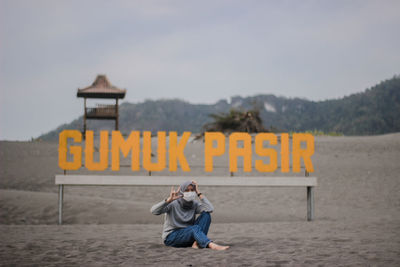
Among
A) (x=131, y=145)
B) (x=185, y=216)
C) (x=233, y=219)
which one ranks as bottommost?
(x=233, y=219)

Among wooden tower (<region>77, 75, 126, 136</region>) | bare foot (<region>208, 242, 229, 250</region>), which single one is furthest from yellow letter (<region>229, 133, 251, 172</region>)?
wooden tower (<region>77, 75, 126, 136</region>)

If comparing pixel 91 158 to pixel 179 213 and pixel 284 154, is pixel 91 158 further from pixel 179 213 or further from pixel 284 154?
pixel 179 213

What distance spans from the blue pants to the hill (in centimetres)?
4518

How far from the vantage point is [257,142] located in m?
14.9

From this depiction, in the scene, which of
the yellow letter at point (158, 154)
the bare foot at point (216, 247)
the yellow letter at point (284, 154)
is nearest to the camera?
the bare foot at point (216, 247)

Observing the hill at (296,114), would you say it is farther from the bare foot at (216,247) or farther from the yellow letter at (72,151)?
the bare foot at (216,247)

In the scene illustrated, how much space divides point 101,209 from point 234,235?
610cm

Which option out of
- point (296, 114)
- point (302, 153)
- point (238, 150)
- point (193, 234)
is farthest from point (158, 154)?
point (296, 114)

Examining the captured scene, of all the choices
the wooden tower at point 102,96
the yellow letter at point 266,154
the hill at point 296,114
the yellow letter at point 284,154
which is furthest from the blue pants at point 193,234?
the hill at point 296,114

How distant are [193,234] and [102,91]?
76.4 feet

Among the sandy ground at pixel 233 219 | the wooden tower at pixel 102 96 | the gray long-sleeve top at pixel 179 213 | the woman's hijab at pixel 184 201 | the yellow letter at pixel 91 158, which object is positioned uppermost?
the wooden tower at pixel 102 96

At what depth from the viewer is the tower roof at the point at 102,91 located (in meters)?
29.5

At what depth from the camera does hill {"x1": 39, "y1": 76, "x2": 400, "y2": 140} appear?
63.5 meters

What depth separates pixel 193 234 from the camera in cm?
766
